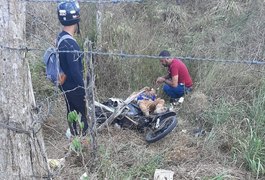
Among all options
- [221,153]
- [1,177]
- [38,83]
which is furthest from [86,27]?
[1,177]

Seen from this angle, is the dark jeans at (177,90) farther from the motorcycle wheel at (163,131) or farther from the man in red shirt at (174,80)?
the motorcycle wheel at (163,131)

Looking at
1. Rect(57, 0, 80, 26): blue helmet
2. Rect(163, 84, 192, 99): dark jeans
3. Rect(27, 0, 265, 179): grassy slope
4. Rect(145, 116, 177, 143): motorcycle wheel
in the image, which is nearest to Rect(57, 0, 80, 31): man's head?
Rect(57, 0, 80, 26): blue helmet

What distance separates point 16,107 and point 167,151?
203cm

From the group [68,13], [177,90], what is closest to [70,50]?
[68,13]

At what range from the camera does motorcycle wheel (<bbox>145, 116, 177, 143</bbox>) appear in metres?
4.46

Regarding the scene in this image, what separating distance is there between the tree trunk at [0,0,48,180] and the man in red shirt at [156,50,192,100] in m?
3.02

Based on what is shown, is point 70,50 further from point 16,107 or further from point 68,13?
point 16,107

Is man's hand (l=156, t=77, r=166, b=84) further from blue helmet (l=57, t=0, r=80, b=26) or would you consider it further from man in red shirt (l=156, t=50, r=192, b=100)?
blue helmet (l=57, t=0, r=80, b=26)

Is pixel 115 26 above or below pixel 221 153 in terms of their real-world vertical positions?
above

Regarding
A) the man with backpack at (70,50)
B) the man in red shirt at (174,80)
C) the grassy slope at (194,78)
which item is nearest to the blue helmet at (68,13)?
the man with backpack at (70,50)

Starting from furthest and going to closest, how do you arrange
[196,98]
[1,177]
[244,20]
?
1. [244,20]
2. [196,98]
3. [1,177]

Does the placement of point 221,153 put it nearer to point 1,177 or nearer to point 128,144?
point 128,144

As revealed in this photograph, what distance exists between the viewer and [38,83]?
5.56 meters

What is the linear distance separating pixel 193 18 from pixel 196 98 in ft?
11.1
